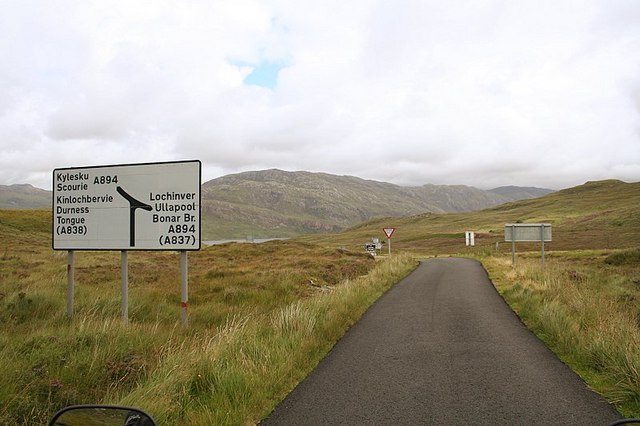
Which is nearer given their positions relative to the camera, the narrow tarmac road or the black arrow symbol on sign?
the narrow tarmac road

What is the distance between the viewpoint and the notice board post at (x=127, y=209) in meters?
9.28

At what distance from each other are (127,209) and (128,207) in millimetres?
51

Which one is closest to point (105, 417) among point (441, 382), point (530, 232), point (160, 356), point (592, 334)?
point (160, 356)

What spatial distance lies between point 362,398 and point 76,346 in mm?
4577

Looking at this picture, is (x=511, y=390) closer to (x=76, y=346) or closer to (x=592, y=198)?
(x=76, y=346)

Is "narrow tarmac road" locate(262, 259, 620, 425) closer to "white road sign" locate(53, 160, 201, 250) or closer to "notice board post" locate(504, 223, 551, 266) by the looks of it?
"white road sign" locate(53, 160, 201, 250)

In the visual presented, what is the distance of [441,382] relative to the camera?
641 cm

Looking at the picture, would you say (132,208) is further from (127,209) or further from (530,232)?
(530,232)

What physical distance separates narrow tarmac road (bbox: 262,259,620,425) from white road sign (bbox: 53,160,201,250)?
406cm

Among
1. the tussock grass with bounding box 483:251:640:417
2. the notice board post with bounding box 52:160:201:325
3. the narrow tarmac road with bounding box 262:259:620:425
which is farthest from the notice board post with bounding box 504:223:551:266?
the notice board post with bounding box 52:160:201:325

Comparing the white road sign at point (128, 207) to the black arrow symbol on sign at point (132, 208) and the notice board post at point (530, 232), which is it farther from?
the notice board post at point (530, 232)

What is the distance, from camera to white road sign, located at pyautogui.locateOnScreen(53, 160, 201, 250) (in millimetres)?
9281

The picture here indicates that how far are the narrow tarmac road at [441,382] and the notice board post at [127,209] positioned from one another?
406 cm

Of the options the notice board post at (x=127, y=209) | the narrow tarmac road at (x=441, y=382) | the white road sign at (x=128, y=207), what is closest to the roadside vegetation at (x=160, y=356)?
the narrow tarmac road at (x=441, y=382)
